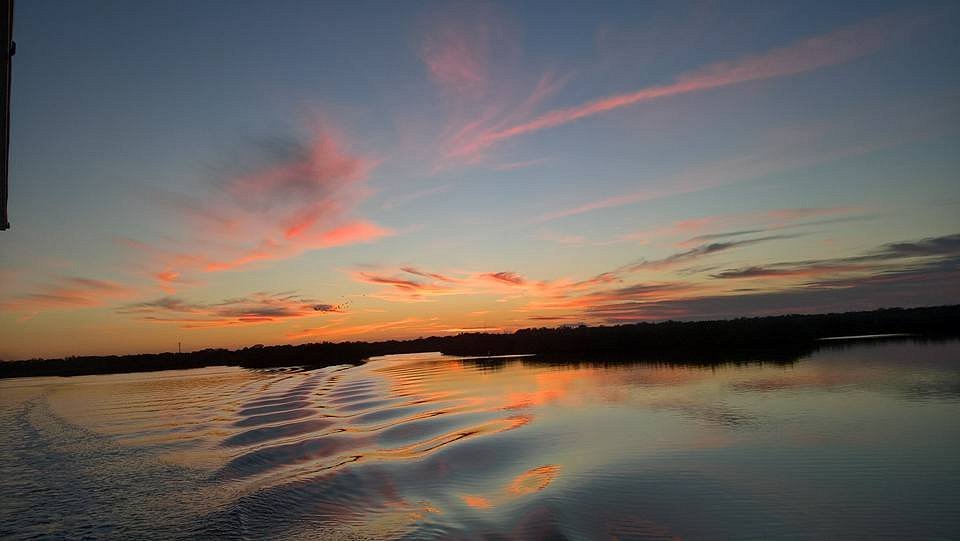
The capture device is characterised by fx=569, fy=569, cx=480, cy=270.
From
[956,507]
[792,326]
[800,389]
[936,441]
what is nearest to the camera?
Result: [956,507]

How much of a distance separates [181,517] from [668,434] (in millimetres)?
11310

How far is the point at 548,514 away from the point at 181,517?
6.23 meters

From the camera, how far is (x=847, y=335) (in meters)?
68.7

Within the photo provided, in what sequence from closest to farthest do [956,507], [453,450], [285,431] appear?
[956,507] → [453,450] → [285,431]

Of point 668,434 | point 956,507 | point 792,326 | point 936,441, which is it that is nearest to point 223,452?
point 668,434

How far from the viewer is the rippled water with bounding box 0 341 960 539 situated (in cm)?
866

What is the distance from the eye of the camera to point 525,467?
12227mm

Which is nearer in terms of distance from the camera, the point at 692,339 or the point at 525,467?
the point at 525,467

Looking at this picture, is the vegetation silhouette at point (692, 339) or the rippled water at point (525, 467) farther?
the vegetation silhouette at point (692, 339)

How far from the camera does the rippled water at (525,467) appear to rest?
341 inches

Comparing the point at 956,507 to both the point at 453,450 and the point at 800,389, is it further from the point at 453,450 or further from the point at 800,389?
the point at 800,389

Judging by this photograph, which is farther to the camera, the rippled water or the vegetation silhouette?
the vegetation silhouette

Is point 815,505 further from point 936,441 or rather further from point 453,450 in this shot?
point 453,450

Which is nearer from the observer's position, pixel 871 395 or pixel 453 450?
pixel 453 450
